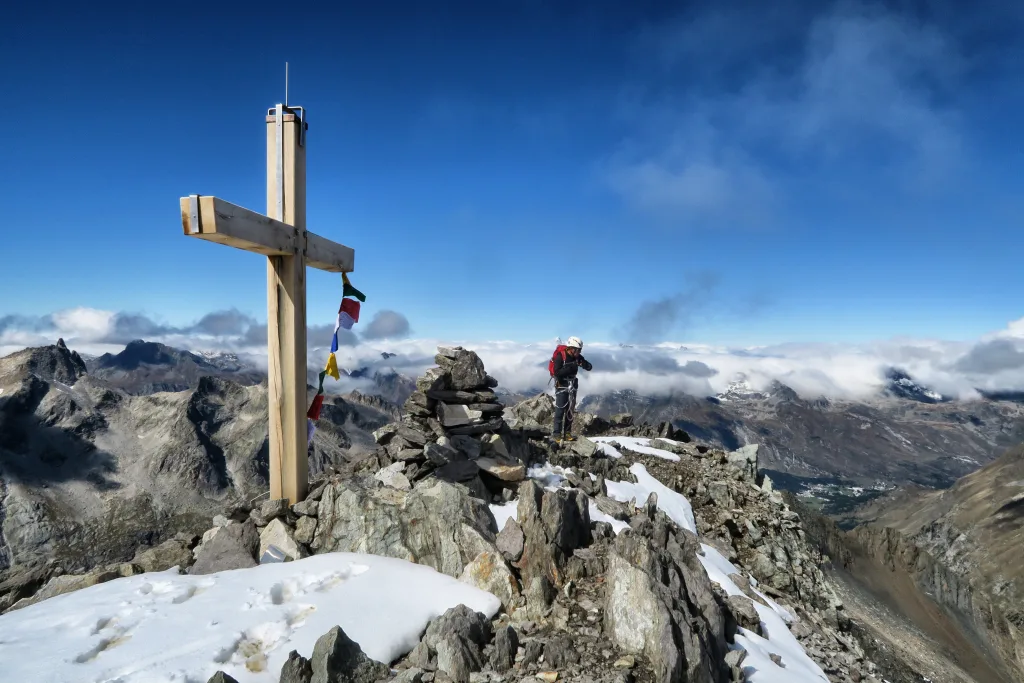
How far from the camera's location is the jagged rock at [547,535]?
9361mm

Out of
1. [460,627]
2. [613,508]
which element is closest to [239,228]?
[460,627]

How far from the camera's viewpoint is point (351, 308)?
13.5 m

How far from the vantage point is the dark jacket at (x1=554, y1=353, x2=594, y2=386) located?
21719 millimetres

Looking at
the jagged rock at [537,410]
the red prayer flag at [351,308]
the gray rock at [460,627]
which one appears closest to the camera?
the gray rock at [460,627]

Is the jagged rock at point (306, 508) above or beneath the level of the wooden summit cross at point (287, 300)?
beneath

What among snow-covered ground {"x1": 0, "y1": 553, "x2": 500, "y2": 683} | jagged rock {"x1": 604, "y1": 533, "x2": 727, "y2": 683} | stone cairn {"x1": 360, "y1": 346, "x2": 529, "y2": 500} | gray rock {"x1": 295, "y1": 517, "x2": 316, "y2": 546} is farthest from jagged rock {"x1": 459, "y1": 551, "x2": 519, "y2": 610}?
gray rock {"x1": 295, "y1": 517, "x2": 316, "y2": 546}

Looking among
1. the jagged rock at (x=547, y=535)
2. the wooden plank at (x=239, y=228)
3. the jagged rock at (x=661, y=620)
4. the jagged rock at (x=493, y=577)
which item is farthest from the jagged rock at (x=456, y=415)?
the jagged rock at (x=661, y=620)

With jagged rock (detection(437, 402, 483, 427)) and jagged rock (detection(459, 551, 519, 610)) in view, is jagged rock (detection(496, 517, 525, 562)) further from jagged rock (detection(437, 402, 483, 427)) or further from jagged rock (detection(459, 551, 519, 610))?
jagged rock (detection(437, 402, 483, 427))

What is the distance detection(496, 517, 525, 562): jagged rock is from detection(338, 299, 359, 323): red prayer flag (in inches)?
249

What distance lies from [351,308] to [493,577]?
7.40 meters

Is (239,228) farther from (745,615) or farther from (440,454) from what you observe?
(745,615)

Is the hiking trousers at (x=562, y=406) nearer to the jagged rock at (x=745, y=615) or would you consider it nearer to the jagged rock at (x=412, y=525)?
the jagged rock at (x=745, y=615)

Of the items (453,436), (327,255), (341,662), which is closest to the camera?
Result: (341,662)

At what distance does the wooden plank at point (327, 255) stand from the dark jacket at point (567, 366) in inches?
419
